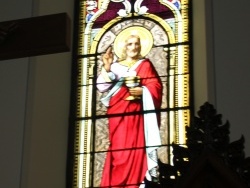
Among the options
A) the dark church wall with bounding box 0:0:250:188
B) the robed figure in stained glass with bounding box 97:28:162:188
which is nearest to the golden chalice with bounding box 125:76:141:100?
the robed figure in stained glass with bounding box 97:28:162:188

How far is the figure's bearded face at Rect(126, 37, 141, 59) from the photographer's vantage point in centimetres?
807

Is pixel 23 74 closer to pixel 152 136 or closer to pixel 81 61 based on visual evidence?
pixel 81 61

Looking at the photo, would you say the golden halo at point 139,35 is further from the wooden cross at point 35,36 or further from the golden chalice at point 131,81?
the wooden cross at point 35,36

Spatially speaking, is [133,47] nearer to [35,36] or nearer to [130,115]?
[130,115]

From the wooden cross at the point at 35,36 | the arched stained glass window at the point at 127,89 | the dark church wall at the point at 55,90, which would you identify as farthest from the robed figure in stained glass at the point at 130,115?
the wooden cross at the point at 35,36

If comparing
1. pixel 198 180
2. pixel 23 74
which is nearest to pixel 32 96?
pixel 23 74

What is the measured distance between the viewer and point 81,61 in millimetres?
8227

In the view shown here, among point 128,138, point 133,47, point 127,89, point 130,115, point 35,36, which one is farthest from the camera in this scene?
point 133,47

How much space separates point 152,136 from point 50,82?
40.1 inches

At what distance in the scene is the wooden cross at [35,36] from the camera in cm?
520

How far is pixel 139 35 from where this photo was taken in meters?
8.14

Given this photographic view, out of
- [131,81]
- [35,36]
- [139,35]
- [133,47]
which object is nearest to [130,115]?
[131,81]

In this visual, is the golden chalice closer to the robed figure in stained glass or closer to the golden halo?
the robed figure in stained glass

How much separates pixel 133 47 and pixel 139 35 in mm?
121
